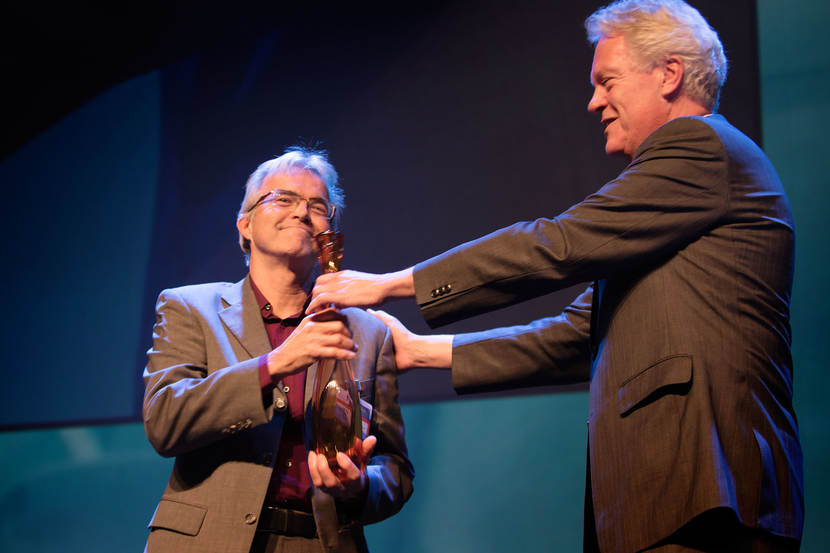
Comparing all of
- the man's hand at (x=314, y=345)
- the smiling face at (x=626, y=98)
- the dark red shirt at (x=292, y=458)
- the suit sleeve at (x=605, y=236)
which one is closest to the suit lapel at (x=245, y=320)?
the dark red shirt at (x=292, y=458)

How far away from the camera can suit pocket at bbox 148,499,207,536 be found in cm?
136

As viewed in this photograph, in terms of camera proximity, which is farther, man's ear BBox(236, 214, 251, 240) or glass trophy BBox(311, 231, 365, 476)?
man's ear BBox(236, 214, 251, 240)

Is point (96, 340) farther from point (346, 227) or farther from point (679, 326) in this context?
point (679, 326)

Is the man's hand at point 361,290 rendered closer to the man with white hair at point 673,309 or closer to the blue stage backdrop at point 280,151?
the man with white hair at point 673,309

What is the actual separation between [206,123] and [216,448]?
5.21ft

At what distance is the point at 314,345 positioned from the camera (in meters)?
1.31

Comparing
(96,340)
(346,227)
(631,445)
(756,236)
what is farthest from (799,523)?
(96,340)

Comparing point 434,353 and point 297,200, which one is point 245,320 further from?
point 434,353

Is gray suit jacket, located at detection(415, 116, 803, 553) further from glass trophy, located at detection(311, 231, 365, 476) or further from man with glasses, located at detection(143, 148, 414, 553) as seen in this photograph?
man with glasses, located at detection(143, 148, 414, 553)

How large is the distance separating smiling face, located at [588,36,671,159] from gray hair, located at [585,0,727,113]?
0.9 inches

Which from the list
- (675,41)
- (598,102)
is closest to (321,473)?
(598,102)

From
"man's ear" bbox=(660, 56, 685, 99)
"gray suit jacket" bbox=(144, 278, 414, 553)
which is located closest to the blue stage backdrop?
"gray suit jacket" bbox=(144, 278, 414, 553)

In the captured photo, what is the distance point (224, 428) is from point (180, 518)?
0.22 meters

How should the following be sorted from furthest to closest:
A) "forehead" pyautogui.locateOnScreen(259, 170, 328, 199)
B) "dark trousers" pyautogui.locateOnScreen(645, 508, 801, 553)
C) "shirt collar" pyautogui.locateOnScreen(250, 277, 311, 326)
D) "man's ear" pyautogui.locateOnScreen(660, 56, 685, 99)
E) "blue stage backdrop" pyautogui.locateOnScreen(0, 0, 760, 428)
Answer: "blue stage backdrop" pyautogui.locateOnScreen(0, 0, 760, 428) < "forehead" pyautogui.locateOnScreen(259, 170, 328, 199) < "shirt collar" pyautogui.locateOnScreen(250, 277, 311, 326) < "man's ear" pyautogui.locateOnScreen(660, 56, 685, 99) < "dark trousers" pyautogui.locateOnScreen(645, 508, 801, 553)
